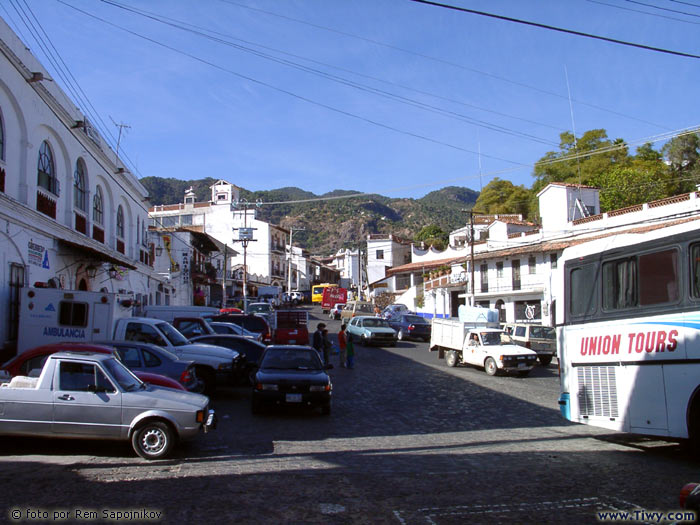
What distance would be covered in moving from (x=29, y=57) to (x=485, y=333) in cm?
1807

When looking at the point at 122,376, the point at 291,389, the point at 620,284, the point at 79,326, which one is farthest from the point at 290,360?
the point at 620,284

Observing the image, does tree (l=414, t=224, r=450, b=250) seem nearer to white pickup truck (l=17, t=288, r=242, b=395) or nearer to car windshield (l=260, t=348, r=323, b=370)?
white pickup truck (l=17, t=288, r=242, b=395)

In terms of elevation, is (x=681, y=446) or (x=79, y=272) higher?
(x=79, y=272)

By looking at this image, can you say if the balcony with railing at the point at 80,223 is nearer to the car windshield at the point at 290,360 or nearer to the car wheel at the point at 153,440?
the car windshield at the point at 290,360

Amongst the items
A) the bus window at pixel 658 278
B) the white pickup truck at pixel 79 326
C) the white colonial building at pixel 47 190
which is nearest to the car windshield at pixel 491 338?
the white pickup truck at pixel 79 326

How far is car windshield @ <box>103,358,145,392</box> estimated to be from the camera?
29.2ft

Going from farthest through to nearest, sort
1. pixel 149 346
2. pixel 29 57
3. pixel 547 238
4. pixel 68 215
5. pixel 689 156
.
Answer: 1. pixel 689 156
2. pixel 547 238
3. pixel 68 215
4. pixel 29 57
5. pixel 149 346

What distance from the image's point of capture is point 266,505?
20.6 ft

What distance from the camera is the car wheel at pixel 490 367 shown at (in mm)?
21033

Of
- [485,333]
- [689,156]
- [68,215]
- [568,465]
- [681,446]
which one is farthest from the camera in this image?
[689,156]

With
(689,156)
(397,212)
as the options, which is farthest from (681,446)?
(397,212)

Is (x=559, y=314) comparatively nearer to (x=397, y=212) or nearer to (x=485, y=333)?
(x=485, y=333)

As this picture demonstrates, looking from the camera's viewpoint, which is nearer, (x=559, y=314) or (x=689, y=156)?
(x=559, y=314)

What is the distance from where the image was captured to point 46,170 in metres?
19.0
